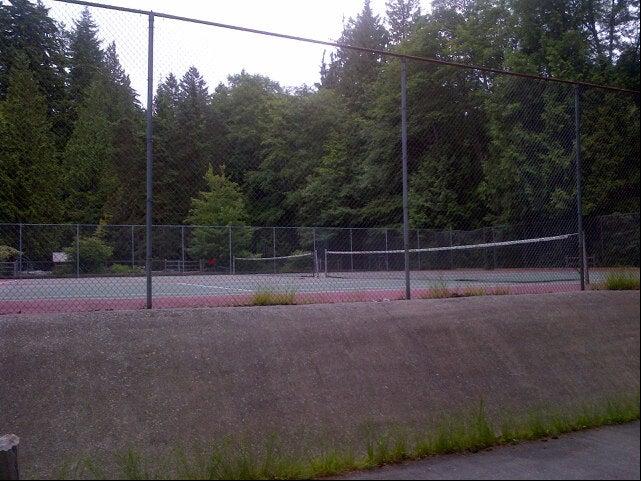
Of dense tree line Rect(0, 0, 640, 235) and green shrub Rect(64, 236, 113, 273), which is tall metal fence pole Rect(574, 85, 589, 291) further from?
green shrub Rect(64, 236, 113, 273)

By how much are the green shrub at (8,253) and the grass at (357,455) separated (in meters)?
4.77

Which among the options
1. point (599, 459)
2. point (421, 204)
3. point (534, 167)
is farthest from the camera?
point (421, 204)

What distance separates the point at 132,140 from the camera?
24.1 feet

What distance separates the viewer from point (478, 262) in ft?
47.0

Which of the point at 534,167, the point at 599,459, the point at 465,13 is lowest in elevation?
the point at 599,459

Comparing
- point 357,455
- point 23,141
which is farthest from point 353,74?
point 357,455

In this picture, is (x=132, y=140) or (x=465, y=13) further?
(x=465, y=13)

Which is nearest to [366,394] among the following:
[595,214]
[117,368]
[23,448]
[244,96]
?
[117,368]

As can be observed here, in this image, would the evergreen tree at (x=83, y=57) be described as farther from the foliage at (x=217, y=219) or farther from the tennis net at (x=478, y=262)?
the tennis net at (x=478, y=262)

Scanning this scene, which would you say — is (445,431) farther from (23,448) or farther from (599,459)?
(23,448)

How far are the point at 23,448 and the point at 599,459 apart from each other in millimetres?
4355

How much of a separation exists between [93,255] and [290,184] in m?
3.43

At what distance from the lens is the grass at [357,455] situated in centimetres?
402

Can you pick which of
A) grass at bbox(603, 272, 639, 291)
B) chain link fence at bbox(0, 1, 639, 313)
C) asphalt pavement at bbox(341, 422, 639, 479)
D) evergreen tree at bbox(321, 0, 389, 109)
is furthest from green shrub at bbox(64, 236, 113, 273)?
grass at bbox(603, 272, 639, 291)
